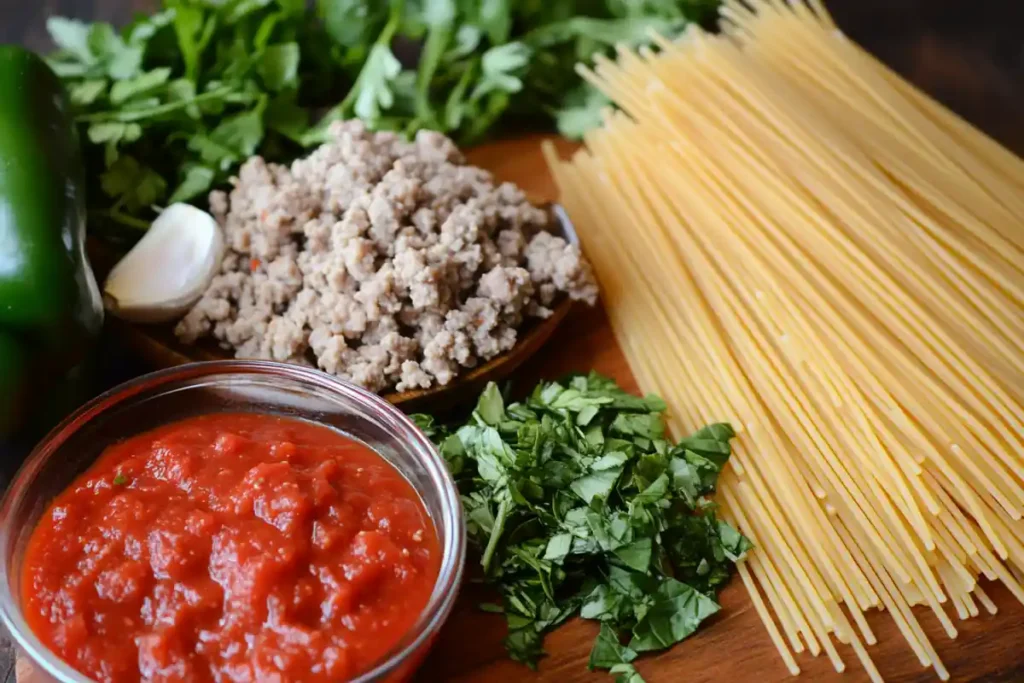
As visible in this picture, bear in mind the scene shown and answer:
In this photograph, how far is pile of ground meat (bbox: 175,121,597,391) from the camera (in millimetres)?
2254

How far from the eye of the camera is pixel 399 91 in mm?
3133

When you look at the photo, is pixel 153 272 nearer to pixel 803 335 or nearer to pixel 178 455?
pixel 178 455

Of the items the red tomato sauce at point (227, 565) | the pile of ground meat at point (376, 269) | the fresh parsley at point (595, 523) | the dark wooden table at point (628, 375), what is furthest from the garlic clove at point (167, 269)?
the fresh parsley at point (595, 523)

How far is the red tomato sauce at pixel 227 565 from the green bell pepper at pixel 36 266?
0.31 meters

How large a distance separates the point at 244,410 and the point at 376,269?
477 mm

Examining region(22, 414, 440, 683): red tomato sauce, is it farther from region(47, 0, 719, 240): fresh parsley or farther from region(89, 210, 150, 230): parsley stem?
region(47, 0, 719, 240): fresh parsley

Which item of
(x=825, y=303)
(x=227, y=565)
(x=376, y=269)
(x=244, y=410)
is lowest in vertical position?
(x=244, y=410)

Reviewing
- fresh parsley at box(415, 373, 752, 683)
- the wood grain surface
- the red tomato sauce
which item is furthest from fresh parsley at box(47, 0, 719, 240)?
the wood grain surface

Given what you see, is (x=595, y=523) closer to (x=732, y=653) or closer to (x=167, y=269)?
(x=732, y=653)

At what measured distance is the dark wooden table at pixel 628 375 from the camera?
77.0 inches

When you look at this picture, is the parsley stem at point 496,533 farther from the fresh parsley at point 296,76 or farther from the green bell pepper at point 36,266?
the fresh parsley at point 296,76

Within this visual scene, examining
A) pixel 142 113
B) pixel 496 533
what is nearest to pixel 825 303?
pixel 496 533

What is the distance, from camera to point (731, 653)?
1.99m

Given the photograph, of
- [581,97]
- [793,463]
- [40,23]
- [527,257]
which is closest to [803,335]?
[793,463]
